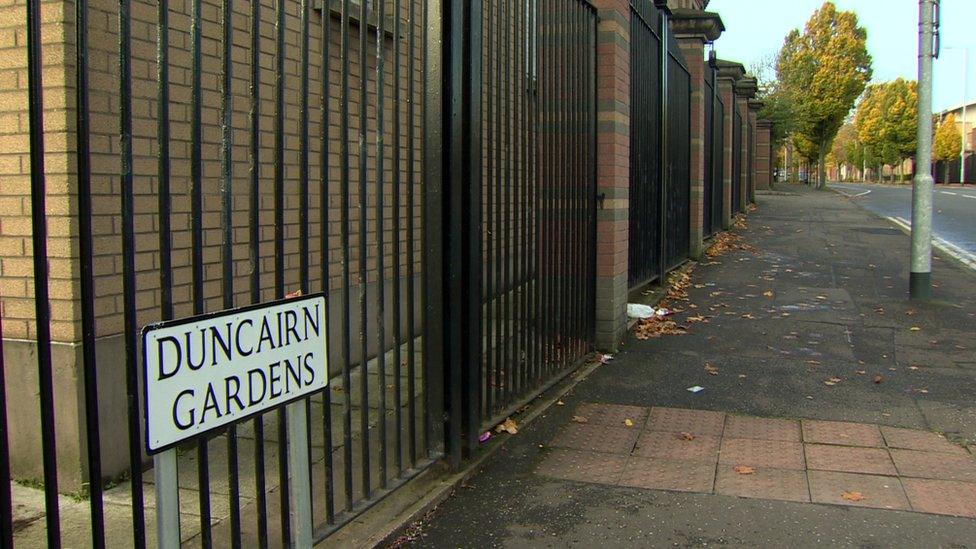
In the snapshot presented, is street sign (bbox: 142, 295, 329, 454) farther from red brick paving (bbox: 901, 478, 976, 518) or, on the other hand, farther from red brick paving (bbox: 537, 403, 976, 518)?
red brick paving (bbox: 901, 478, 976, 518)

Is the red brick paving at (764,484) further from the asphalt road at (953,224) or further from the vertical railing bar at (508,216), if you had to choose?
the asphalt road at (953,224)

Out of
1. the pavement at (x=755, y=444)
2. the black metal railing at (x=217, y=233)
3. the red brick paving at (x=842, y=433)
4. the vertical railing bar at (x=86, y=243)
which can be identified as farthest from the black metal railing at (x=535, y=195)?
the vertical railing bar at (x=86, y=243)

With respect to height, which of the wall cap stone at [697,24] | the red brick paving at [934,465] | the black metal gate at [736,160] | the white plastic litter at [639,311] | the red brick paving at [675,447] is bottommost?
the red brick paving at [934,465]

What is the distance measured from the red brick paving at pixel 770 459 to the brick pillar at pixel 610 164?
1.48 meters

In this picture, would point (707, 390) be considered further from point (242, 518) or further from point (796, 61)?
point (796, 61)

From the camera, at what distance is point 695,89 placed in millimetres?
11953

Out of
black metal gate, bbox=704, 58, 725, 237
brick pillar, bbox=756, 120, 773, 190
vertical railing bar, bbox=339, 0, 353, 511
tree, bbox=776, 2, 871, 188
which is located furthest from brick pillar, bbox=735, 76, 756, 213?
tree, bbox=776, 2, 871, 188

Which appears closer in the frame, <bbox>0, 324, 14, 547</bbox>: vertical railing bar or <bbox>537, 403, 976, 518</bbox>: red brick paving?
<bbox>0, 324, 14, 547</bbox>: vertical railing bar

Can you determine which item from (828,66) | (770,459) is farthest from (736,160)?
(828,66)

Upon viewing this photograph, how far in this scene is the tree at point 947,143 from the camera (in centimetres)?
6900

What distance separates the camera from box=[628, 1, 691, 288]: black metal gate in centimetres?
802

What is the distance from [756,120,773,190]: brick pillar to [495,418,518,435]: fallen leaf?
26.6 metres

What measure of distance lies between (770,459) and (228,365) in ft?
10.8

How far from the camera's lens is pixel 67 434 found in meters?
3.70
